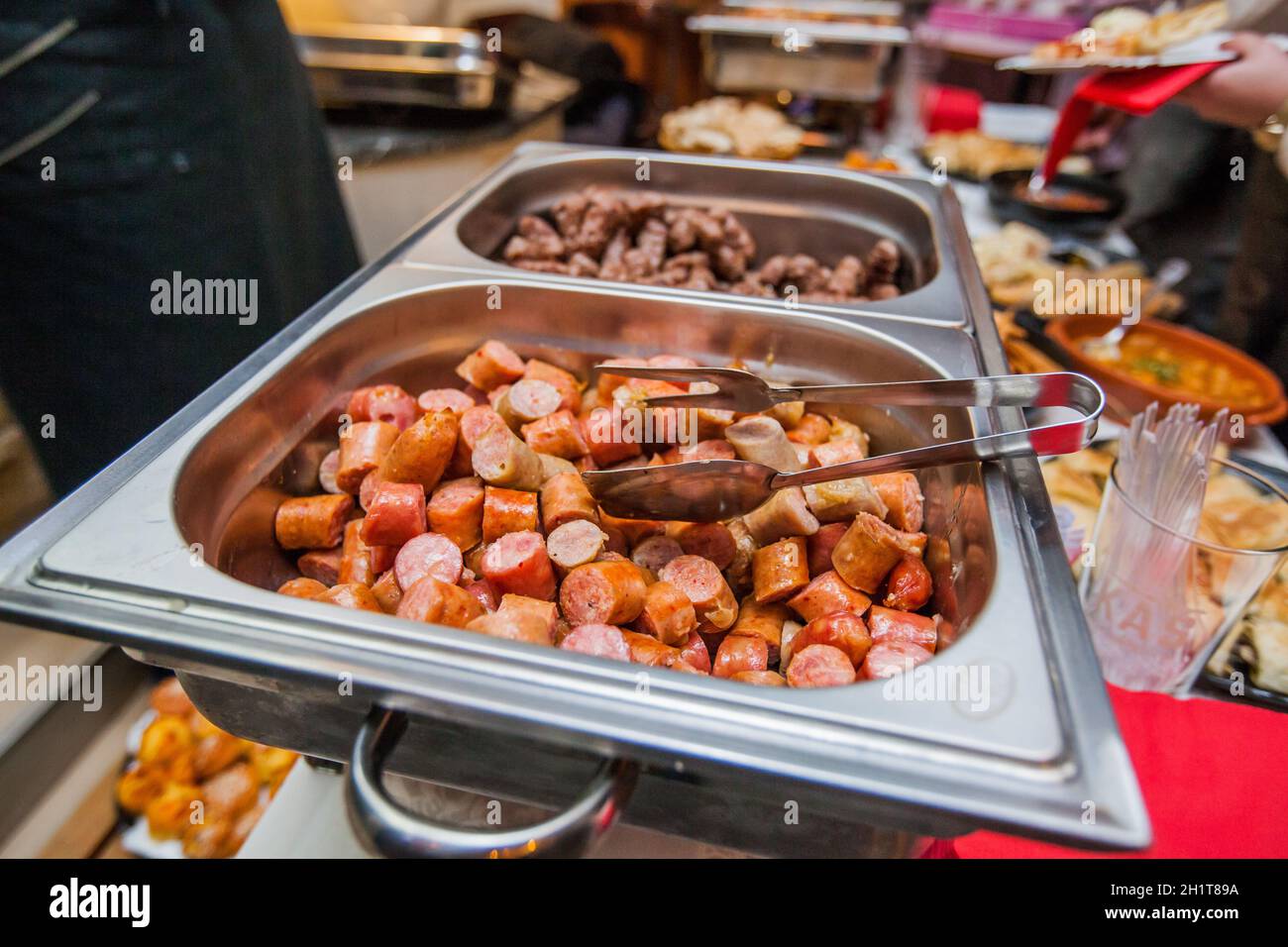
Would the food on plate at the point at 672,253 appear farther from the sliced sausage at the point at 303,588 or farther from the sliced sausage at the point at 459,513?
the sliced sausage at the point at 303,588

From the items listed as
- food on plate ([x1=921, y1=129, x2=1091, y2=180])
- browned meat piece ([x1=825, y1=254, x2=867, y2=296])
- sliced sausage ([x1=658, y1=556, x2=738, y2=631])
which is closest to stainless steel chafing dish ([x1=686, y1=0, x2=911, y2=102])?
food on plate ([x1=921, y1=129, x2=1091, y2=180])

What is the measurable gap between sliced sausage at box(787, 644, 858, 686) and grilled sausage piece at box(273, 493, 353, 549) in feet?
2.42

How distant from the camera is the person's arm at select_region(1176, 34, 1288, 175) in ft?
6.11

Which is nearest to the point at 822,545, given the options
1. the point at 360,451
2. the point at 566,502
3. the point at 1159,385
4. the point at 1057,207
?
the point at 566,502

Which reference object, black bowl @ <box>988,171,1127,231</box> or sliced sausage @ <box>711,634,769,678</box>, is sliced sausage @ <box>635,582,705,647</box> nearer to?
sliced sausage @ <box>711,634,769,678</box>

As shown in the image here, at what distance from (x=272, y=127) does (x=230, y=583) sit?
2.04 metres

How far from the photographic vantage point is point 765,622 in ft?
3.56

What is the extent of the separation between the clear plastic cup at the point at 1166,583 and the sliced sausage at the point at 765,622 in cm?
52

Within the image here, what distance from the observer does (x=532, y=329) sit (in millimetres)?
1493

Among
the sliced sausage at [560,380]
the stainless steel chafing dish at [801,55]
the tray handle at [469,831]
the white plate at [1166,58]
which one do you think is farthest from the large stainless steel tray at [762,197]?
the stainless steel chafing dish at [801,55]

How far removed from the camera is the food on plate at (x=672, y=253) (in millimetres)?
1797
